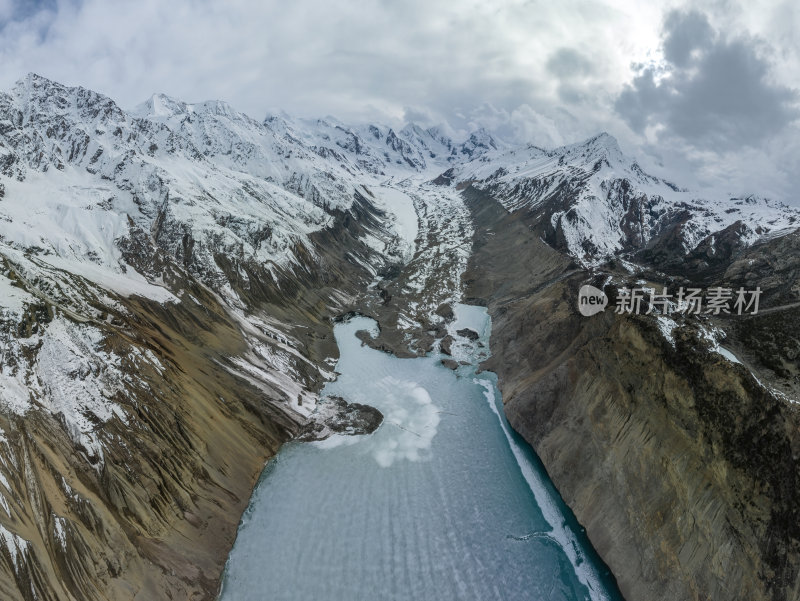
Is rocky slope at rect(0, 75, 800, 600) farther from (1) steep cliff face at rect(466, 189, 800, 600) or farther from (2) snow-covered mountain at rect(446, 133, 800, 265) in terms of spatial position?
(2) snow-covered mountain at rect(446, 133, 800, 265)

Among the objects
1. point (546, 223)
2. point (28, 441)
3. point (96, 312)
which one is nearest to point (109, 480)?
point (28, 441)

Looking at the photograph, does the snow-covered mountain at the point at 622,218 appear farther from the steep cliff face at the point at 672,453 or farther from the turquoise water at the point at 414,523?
the turquoise water at the point at 414,523

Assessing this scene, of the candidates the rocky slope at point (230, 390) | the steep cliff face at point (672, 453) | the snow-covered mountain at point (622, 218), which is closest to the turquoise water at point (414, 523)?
the rocky slope at point (230, 390)

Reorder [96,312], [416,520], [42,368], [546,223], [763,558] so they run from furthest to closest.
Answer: [546,223] < [96,312] < [416,520] < [42,368] < [763,558]

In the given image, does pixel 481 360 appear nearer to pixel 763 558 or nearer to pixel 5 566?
pixel 763 558

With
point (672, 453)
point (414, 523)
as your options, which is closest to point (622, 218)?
point (672, 453)

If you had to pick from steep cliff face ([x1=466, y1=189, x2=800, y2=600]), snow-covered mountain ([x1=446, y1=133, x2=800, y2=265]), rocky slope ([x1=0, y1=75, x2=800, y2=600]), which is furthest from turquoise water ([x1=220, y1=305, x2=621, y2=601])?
snow-covered mountain ([x1=446, y1=133, x2=800, y2=265])
